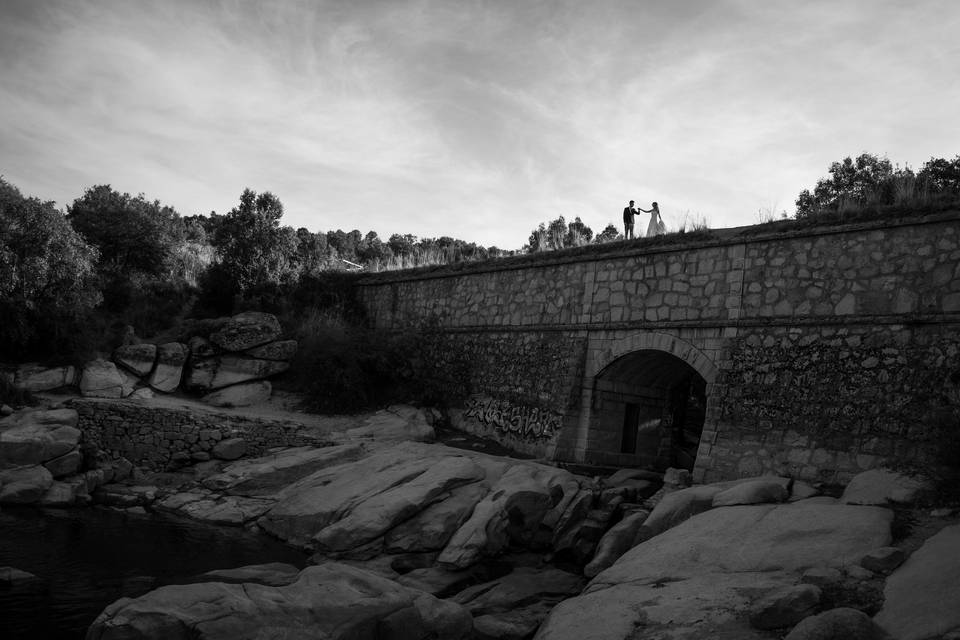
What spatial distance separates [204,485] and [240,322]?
6213mm

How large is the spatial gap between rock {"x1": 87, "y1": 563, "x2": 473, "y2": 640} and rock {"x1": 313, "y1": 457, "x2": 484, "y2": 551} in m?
3.57

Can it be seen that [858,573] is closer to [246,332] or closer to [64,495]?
[64,495]

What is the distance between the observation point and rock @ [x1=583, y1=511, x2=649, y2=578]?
1052cm


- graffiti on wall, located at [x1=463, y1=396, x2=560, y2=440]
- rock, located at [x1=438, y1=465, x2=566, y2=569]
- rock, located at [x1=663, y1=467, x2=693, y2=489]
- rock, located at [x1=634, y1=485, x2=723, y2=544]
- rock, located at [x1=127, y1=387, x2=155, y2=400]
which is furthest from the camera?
rock, located at [x1=127, y1=387, x2=155, y2=400]

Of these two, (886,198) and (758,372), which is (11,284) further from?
(886,198)

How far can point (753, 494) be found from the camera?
10367 mm

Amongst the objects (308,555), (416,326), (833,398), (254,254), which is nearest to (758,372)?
(833,398)

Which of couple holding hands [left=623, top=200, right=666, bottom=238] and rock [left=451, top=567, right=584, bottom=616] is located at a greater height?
couple holding hands [left=623, top=200, right=666, bottom=238]

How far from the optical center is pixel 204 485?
1563 centimetres

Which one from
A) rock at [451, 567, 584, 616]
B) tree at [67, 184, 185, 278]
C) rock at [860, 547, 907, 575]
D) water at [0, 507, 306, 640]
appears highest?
tree at [67, 184, 185, 278]

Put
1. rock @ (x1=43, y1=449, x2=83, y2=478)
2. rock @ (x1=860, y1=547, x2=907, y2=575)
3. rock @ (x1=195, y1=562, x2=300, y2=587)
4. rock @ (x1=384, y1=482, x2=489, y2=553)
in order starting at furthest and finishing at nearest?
rock @ (x1=43, y1=449, x2=83, y2=478)
rock @ (x1=384, y1=482, x2=489, y2=553)
rock @ (x1=195, y1=562, x2=300, y2=587)
rock @ (x1=860, y1=547, x2=907, y2=575)

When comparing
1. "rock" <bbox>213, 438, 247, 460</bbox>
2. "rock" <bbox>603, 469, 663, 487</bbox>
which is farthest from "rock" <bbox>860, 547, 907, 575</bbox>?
"rock" <bbox>213, 438, 247, 460</bbox>

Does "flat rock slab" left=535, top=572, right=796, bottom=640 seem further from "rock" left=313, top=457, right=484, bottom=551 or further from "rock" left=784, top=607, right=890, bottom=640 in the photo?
"rock" left=313, top=457, right=484, bottom=551

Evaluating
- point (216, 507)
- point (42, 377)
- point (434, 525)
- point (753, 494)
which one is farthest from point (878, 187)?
point (42, 377)
